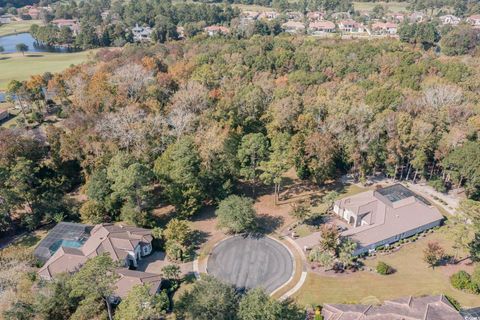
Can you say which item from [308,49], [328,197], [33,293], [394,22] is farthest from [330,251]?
[394,22]

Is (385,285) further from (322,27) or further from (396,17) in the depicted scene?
(396,17)

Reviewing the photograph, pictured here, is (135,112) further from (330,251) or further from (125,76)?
(330,251)

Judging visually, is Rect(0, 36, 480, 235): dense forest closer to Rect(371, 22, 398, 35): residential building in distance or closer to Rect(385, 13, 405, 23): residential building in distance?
Rect(371, 22, 398, 35): residential building in distance

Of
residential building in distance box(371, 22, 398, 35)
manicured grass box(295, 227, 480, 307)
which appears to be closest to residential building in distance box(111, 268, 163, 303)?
manicured grass box(295, 227, 480, 307)

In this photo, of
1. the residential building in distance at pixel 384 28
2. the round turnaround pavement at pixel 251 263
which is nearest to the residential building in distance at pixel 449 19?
the residential building in distance at pixel 384 28

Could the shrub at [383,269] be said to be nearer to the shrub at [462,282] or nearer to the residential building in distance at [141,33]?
the shrub at [462,282]
